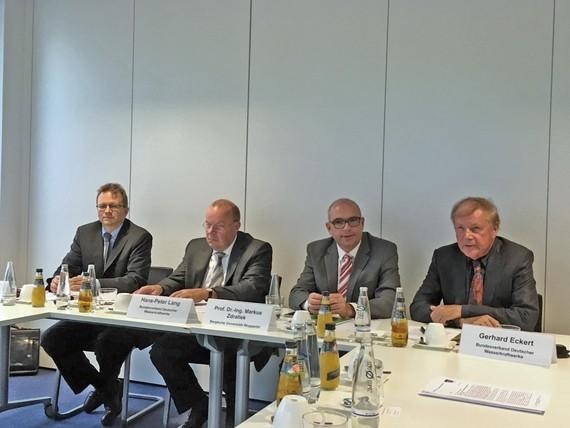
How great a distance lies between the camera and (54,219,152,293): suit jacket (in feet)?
12.8

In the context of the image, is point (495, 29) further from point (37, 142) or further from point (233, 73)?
point (37, 142)

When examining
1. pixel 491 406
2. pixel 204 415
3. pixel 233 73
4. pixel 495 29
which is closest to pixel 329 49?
pixel 233 73

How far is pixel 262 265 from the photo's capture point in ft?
11.9

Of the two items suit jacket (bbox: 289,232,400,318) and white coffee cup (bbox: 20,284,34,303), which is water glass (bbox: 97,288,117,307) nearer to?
white coffee cup (bbox: 20,284,34,303)

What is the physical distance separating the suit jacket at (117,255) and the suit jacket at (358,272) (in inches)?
41.4

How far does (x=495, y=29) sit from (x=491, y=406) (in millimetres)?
2675

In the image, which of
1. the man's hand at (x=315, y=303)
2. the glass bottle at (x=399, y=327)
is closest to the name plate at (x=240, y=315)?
the man's hand at (x=315, y=303)

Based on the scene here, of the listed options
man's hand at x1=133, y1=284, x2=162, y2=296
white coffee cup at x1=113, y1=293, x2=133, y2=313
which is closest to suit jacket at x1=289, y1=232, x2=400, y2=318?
man's hand at x1=133, y1=284, x2=162, y2=296

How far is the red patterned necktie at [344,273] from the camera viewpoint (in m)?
3.45

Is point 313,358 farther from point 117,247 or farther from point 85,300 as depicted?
point 117,247

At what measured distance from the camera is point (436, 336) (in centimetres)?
240

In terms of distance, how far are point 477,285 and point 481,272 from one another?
0.22 feet

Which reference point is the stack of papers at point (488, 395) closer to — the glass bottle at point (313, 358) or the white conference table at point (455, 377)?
the white conference table at point (455, 377)

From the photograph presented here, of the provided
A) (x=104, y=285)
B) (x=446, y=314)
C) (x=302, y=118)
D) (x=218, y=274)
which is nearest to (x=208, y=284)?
(x=218, y=274)
